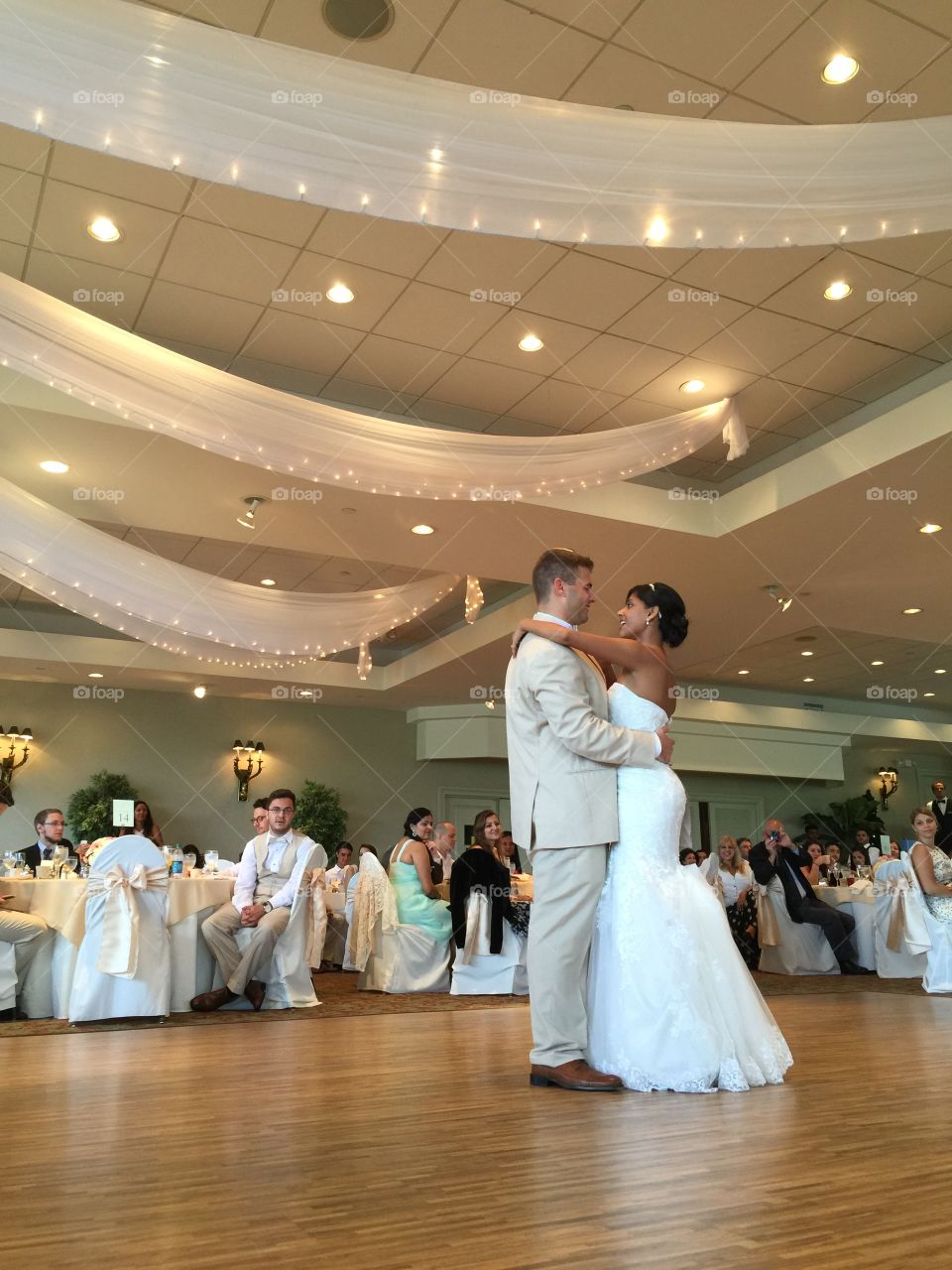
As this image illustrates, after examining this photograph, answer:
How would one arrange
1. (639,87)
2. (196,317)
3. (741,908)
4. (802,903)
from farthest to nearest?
(741,908), (802,903), (196,317), (639,87)

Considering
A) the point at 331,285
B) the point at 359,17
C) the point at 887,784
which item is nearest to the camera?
the point at 359,17

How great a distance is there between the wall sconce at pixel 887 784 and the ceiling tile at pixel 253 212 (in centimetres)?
1495

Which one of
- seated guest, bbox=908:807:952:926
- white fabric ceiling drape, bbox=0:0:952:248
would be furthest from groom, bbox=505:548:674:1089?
seated guest, bbox=908:807:952:926

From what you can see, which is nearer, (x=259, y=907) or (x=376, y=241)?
(x=376, y=241)

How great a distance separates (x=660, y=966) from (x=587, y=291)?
160 inches

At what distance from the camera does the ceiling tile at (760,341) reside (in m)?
6.02

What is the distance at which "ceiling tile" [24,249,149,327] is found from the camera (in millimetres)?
5590

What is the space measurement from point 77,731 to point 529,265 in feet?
32.1

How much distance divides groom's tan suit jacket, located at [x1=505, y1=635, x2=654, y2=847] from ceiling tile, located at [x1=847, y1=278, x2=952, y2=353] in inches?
156

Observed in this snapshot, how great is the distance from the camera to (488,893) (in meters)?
6.96

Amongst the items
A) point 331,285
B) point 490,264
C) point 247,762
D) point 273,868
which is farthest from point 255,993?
point 247,762

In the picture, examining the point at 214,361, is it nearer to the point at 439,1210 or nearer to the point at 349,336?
the point at 349,336

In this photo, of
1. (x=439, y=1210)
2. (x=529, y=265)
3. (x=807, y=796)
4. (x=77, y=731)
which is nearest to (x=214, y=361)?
(x=529, y=265)

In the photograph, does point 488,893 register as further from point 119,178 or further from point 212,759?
point 212,759
